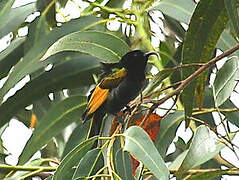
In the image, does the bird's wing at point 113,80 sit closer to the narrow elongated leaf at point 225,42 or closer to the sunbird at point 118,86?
the sunbird at point 118,86

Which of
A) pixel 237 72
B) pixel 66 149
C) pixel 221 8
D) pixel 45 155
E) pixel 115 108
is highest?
pixel 221 8

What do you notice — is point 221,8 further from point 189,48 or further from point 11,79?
point 11,79

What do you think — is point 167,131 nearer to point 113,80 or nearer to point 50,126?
point 113,80

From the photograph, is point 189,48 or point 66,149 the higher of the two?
point 189,48

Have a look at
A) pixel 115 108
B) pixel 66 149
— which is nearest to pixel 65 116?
pixel 66 149

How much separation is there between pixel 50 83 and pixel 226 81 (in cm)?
55

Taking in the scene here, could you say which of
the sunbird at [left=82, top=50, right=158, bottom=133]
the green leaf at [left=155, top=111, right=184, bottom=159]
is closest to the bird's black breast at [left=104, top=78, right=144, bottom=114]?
the sunbird at [left=82, top=50, right=158, bottom=133]

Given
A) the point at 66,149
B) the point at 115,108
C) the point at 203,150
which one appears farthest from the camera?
the point at 66,149

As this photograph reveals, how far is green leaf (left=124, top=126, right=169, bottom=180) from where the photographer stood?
45.6 inches

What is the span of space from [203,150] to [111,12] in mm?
663

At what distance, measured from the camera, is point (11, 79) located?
1769 millimetres

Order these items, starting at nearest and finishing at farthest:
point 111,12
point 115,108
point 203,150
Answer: point 203,150 < point 115,108 < point 111,12

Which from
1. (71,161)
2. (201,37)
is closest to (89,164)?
(71,161)

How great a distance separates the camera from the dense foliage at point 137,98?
132 centimetres
